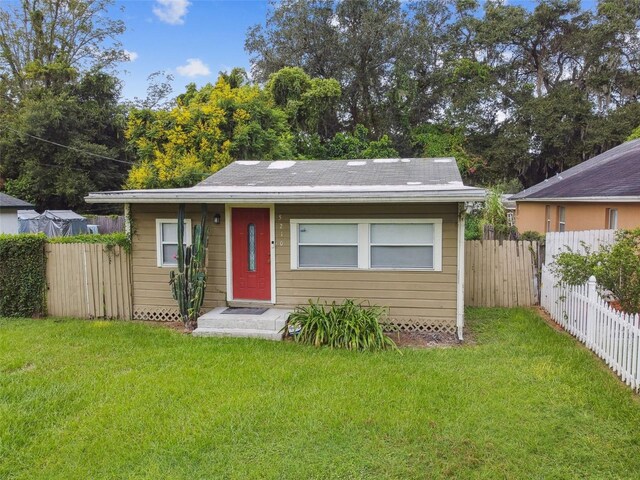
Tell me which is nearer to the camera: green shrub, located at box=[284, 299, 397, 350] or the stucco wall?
green shrub, located at box=[284, 299, 397, 350]

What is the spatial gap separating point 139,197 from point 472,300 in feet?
23.2

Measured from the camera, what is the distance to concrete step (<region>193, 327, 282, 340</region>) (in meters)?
7.04

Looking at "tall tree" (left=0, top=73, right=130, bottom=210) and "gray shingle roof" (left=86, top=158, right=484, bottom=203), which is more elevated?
"tall tree" (left=0, top=73, right=130, bottom=210)

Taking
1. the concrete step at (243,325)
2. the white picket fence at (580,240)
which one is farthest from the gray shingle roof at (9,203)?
the white picket fence at (580,240)

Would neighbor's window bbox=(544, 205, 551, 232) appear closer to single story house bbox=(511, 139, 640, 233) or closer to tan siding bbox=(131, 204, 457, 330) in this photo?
single story house bbox=(511, 139, 640, 233)

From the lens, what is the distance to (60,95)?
25688 millimetres

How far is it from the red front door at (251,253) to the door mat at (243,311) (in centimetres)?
23

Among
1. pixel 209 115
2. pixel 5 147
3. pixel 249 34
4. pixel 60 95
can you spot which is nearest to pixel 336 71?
pixel 249 34

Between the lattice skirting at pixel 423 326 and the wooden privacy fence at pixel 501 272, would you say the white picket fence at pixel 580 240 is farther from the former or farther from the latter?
the lattice skirting at pixel 423 326

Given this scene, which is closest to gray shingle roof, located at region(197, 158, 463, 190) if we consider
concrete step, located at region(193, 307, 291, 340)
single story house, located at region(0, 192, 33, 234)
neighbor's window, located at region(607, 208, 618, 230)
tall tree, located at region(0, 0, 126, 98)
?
concrete step, located at region(193, 307, 291, 340)

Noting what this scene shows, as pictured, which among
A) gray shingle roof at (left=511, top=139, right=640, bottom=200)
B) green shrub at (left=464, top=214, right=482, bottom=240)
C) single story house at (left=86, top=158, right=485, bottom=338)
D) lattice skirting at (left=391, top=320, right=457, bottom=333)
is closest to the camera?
single story house at (left=86, top=158, right=485, bottom=338)

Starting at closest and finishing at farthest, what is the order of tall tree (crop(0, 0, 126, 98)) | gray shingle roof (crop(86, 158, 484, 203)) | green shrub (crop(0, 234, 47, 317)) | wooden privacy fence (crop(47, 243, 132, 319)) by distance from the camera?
gray shingle roof (crop(86, 158, 484, 203)), green shrub (crop(0, 234, 47, 317)), wooden privacy fence (crop(47, 243, 132, 319)), tall tree (crop(0, 0, 126, 98))

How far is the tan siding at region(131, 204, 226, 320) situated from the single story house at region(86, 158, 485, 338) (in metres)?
0.02

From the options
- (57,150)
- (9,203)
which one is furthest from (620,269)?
(57,150)
